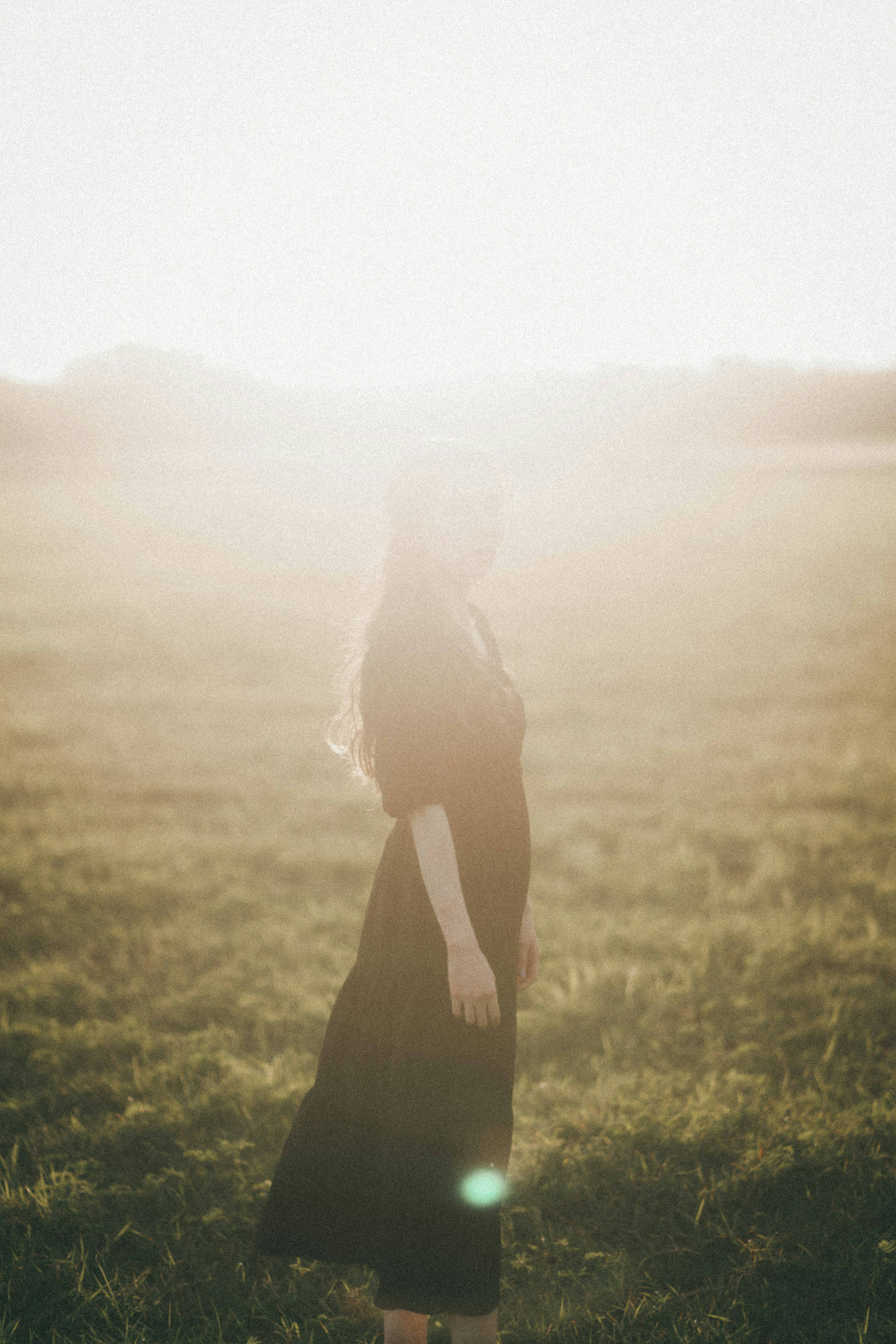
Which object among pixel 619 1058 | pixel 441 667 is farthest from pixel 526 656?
pixel 441 667

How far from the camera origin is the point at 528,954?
250 centimetres

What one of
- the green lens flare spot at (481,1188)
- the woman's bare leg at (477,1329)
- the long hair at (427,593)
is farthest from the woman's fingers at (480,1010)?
the woman's bare leg at (477,1329)

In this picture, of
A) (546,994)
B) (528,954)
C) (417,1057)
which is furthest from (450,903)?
(546,994)

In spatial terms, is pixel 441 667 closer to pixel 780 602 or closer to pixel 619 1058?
pixel 619 1058

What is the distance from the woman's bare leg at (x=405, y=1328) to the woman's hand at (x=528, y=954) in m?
0.84

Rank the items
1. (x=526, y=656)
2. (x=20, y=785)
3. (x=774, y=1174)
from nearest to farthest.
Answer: (x=774, y=1174) → (x=20, y=785) → (x=526, y=656)

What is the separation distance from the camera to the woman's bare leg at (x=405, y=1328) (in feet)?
6.94

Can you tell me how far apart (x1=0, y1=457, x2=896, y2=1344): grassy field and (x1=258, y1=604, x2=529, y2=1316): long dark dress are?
1.62 feet

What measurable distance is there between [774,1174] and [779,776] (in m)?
4.62

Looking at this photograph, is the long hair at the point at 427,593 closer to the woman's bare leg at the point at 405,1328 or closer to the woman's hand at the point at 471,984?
the woman's hand at the point at 471,984

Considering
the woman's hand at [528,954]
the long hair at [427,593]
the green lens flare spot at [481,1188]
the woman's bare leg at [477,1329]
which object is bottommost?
the woman's bare leg at [477,1329]

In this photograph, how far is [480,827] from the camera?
206cm

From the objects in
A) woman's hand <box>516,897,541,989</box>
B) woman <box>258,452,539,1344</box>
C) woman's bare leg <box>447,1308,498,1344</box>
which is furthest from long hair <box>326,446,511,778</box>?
woman's bare leg <box>447,1308,498,1344</box>

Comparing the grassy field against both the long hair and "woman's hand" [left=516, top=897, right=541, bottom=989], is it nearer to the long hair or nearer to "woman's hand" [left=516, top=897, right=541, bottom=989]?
the long hair
